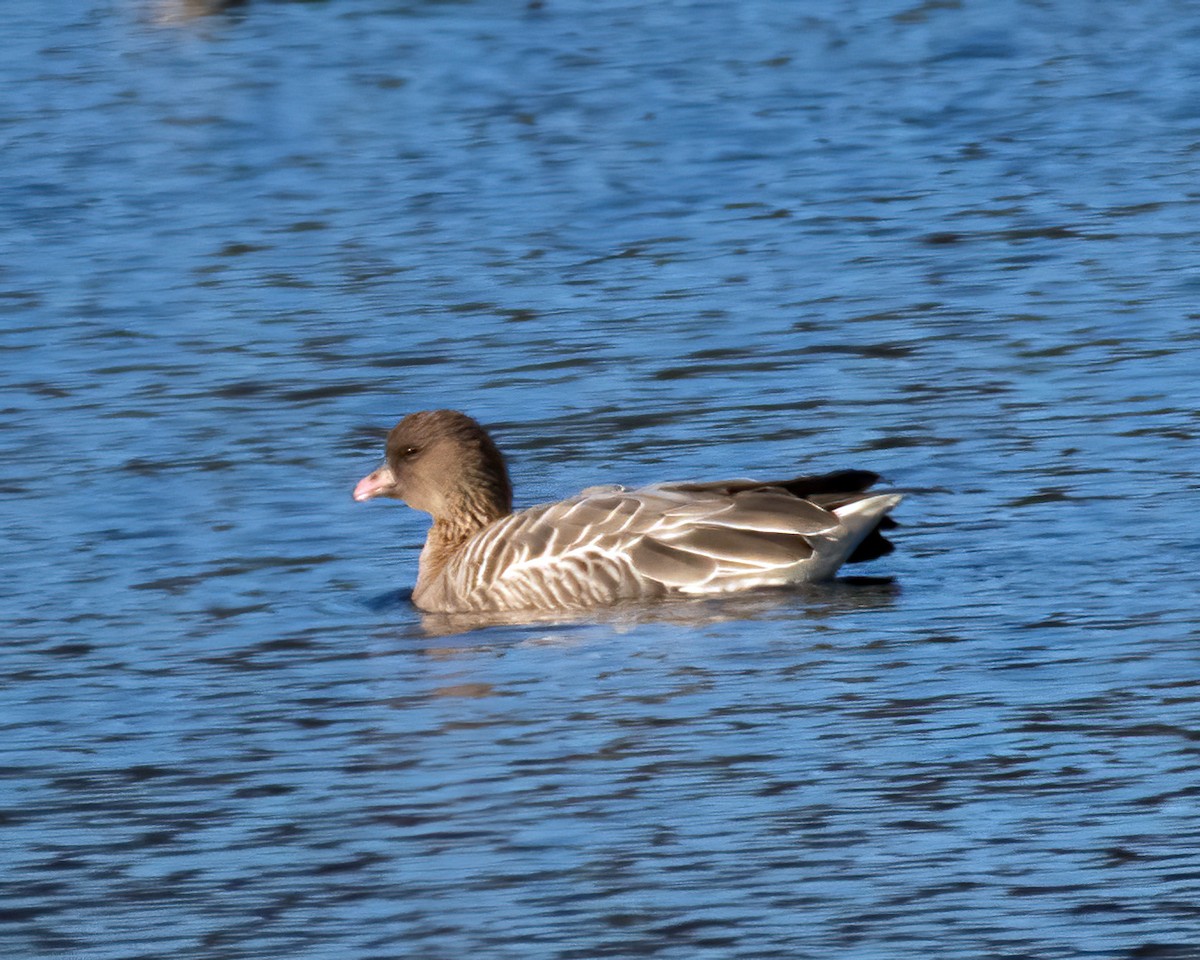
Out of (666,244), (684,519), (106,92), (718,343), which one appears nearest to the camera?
(684,519)

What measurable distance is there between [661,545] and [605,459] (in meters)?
2.19

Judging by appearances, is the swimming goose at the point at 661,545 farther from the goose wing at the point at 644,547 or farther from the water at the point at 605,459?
the water at the point at 605,459

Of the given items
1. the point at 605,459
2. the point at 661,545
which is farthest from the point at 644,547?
the point at 605,459

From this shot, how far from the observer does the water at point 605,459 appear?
8.31m

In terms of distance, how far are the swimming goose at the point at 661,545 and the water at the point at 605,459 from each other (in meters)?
0.21

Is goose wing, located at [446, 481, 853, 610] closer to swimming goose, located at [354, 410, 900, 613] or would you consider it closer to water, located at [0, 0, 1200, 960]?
swimming goose, located at [354, 410, 900, 613]

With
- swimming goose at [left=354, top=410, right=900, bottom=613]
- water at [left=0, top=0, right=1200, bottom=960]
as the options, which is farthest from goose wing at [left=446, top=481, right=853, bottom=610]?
water at [left=0, top=0, right=1200, bottom=960]

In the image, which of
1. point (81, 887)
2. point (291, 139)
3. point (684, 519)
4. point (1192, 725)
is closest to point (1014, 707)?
point (1192, 725)

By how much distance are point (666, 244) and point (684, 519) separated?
7.06 metres

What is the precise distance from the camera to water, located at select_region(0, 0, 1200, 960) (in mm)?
8312

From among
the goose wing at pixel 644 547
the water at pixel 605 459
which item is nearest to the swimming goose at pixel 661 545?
the goose wing at pixel 644 547

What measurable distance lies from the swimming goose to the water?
0.21 meters

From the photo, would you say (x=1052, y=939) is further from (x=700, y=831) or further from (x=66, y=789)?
(x=66, y=789)

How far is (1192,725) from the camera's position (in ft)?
30.7
